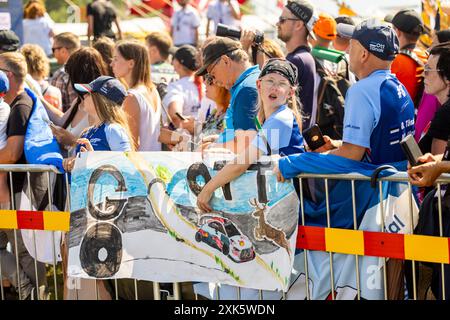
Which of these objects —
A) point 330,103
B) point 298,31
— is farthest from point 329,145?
point 298,31

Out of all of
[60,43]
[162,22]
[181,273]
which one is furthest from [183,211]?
[162,22]

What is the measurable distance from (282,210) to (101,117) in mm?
1658

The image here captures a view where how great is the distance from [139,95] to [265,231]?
2.42 metres

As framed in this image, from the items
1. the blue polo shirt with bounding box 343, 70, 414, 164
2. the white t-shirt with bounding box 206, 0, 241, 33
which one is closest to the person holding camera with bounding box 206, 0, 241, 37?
the white t-shirt with bounding box 206, 0, 241, 33

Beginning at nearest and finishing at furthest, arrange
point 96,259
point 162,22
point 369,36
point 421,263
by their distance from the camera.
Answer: point 421,263 < point 369,36 < point 96,259 < point 162,22

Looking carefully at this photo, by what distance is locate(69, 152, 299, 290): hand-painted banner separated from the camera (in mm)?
6098

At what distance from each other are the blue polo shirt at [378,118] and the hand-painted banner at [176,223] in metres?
Answer: 0.57

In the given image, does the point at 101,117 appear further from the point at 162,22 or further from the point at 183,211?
the point at 162,22

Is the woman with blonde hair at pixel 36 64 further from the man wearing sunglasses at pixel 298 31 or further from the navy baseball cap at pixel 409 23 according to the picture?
the navy baseball cap at pixel 409 23

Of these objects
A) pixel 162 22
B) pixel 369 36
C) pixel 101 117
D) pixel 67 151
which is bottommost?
pixel 162 22

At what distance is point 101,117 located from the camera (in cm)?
690

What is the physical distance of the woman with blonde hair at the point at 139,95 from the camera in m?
8.02

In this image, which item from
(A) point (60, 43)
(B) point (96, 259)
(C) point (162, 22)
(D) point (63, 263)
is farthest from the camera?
(C) point (162, 22)

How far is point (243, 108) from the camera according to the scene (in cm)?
668
